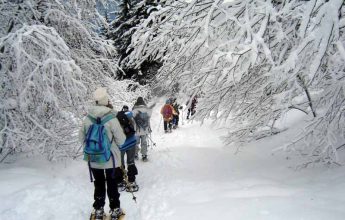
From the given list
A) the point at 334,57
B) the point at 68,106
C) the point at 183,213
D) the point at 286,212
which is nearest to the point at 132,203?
the point at 183,213

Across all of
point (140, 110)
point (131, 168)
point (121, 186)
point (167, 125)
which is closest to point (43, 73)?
point (131, 168)

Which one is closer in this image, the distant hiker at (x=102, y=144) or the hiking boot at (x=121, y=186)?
the distant hiker at (x=102, y=144)

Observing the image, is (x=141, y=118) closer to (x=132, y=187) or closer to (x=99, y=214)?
(x=132, y=187)

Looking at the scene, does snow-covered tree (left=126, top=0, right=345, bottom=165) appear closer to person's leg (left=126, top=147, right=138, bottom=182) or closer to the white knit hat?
the white knit hat

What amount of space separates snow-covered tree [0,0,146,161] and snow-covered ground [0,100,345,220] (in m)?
0.77

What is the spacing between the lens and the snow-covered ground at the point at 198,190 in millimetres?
5160

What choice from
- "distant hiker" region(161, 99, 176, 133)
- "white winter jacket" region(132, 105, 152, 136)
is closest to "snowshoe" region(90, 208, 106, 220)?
"white winter jacket" region(132, 105, 152, 136)

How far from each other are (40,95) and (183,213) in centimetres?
448

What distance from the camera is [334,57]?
5.04 meters

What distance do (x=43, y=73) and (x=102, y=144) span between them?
9.02ft

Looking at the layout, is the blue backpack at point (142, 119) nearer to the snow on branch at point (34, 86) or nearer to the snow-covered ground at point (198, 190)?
the snow-covered ground at point (198, 190)

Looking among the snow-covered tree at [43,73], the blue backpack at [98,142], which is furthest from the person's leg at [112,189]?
the snow-covered tree at [43,73]

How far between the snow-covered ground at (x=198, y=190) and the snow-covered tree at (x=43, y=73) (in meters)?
0.77

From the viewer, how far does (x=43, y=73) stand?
741 centimetres
